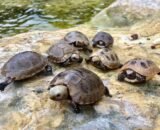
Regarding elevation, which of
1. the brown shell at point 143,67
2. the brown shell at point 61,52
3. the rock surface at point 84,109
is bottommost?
the rock surface at point 84,109

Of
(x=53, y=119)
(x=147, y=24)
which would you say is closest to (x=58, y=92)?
(x=53, y=119)

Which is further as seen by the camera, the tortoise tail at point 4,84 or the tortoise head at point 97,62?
the tortoise head at point 97,62

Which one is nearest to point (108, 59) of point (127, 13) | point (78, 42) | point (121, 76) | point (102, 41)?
point (121, 76)

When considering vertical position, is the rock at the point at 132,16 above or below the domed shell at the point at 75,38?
below

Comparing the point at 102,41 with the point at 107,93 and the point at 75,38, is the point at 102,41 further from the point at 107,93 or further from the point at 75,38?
the point at 107,93

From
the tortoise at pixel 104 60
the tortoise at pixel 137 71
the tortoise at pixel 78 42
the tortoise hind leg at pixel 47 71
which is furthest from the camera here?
the tortoise at pixel 78 42

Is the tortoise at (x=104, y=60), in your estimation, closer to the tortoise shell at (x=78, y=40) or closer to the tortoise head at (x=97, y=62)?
the tortoise head at (x=97, y=62)

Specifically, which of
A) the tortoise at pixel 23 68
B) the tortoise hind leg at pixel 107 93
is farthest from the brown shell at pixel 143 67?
the tortoise at pixel 23 68

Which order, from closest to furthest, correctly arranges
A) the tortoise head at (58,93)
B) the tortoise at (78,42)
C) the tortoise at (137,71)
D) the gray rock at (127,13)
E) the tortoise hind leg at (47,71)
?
the tortoise head at (58,93) < the tortoise at (137,71) < the tortoise hind leg at (47,71) < the tortoise at (78,42) < the gray rock at (127,13)
